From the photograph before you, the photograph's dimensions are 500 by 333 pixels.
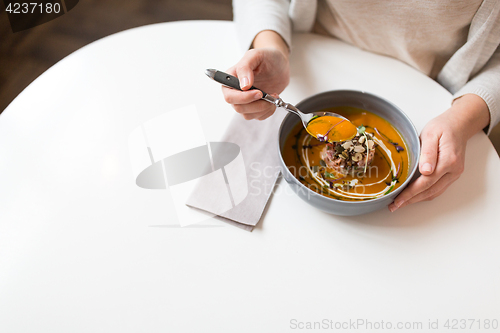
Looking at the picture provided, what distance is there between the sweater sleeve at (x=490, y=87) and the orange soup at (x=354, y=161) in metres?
0.24

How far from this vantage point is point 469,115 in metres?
0.91

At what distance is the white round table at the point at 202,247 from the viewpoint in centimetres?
79

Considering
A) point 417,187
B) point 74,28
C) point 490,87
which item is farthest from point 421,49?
point 74,28

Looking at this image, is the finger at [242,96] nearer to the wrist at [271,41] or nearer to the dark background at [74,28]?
the wrist at [271,41]

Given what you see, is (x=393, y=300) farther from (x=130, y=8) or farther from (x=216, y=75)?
(x=130, y=8)

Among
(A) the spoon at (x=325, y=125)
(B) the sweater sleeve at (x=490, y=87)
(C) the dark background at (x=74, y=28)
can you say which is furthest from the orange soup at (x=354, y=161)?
(C) the dark background at (x=74, y=28)

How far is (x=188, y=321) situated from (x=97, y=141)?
0.53 metres

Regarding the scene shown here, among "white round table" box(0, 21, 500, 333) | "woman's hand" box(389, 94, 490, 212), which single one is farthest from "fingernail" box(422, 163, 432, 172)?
"white round table" box(0, 21, 500, 333)

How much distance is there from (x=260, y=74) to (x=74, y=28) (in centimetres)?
169

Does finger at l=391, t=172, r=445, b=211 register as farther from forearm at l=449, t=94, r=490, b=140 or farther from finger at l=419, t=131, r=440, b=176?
forearm at l=449, t=94, r=490, b=140

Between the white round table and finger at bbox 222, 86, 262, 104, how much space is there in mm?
165

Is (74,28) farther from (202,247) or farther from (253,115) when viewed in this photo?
(202,247)

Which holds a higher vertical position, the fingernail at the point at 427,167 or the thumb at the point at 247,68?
the thumb at the point at 247,68

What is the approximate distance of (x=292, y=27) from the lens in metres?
1.14
